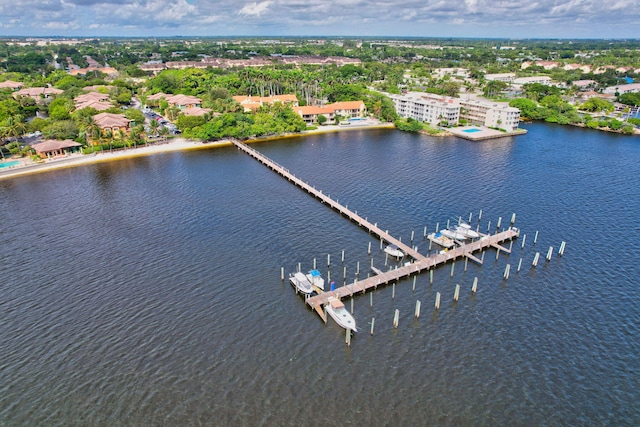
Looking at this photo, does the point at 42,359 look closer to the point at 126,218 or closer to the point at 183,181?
the point at 126,218

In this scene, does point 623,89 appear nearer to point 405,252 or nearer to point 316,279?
point 405,252

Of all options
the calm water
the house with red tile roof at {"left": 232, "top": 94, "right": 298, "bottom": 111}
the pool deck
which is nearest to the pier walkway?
the calm water

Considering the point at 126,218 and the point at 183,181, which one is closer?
the point at 126,218

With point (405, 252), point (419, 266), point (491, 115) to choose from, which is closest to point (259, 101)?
point (491, 115)

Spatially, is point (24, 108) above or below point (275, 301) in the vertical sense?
above

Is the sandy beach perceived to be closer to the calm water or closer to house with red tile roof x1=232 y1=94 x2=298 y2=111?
the calm water

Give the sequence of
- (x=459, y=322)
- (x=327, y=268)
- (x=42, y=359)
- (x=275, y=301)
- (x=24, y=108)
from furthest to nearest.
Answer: (x=24, y=108), (x=327, y=268), (x=275, y=301), (x=459, y=322), (x=42, y=359)

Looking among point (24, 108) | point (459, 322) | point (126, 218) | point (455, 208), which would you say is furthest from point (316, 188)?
point (24, 108)

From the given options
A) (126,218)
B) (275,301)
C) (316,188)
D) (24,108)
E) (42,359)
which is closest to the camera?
(42,359)
